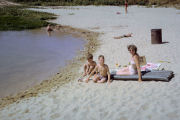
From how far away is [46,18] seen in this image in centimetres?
3173

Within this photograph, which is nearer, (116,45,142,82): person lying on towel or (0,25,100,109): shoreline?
(116,45,142,82): person lying on towel

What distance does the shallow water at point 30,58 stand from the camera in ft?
31.1

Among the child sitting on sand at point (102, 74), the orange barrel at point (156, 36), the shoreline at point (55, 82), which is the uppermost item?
the orange barrel at point (156, 36)

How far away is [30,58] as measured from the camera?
13.2 m

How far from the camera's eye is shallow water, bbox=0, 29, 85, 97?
373 inches

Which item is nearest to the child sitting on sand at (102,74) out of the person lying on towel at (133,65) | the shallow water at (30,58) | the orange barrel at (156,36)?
the person lying on towel at (133,65)

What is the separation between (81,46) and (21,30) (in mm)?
11202

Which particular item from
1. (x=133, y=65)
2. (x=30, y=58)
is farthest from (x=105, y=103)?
(x=30, y=58)

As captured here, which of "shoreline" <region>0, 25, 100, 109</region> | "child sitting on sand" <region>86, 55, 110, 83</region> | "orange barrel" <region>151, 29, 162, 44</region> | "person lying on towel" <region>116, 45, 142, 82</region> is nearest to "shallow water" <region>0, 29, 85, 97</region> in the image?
"shoreline" <region>0, 25, 100, 109</region>

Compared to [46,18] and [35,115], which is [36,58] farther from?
[46,18]

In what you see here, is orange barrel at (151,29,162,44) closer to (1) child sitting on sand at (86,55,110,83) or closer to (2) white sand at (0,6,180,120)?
(2) white sand at (0,6,180,120)

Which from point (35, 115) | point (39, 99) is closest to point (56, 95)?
point (39, 99)

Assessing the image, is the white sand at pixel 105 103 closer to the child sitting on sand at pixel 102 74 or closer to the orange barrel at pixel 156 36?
the child sitting on sand at pixel 102 74

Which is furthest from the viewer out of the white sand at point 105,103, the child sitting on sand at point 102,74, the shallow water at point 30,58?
the shallow water at point 30,58
